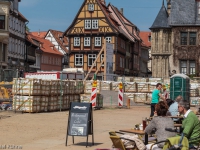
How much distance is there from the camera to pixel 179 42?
52.1 meters

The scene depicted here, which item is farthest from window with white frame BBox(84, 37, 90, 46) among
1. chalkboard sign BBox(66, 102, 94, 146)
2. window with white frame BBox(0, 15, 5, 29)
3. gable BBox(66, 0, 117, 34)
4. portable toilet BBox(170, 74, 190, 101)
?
chalkboard sign BBox(66, 102, 94, 146)

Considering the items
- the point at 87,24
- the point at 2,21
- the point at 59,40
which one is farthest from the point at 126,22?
the point at 2,21

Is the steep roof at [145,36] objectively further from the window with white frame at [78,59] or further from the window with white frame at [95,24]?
the window with white frame at [78,59]

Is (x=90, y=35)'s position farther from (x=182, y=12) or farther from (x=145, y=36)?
(x=145, y=36)

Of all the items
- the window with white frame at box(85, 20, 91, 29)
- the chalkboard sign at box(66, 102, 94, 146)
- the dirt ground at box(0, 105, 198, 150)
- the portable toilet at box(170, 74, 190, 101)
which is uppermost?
the window with white frame at box(85, 20, 91, 29)

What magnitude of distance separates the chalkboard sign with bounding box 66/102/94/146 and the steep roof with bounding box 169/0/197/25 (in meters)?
40.4

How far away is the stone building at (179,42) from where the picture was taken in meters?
51.8

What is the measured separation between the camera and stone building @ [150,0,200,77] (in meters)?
51.8

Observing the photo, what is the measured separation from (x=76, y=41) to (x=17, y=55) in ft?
31.2

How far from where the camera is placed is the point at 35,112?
27031 millimetres

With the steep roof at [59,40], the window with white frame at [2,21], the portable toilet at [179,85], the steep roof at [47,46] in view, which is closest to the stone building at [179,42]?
the portable toilet at [179,85]

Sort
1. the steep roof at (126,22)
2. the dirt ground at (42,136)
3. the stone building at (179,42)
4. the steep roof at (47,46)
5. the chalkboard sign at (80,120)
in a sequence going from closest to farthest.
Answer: the chalkboard sign at (80,120), the dirt ground at (42,136), the stone building at (179,42), the steep roof at (126,22), the steep roof at (47,46)

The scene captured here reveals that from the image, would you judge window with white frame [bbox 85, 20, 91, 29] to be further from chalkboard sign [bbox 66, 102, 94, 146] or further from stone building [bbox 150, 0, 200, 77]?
chalkboard sign [bbox 66, 102, 94, 146]

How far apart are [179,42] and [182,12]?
3261 mm
